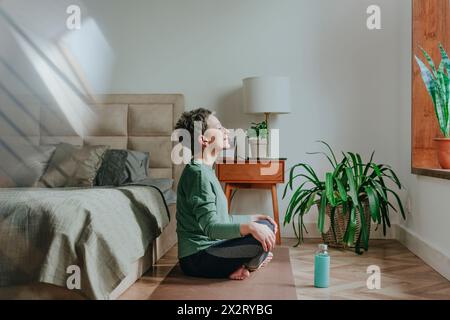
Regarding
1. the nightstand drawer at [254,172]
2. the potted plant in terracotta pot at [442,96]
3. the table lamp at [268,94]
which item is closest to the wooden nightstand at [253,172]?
the nightstand drawer at [254,172]

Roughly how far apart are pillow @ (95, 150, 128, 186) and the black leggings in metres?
0.97

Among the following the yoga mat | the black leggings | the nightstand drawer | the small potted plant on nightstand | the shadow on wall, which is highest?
the shadow on wall

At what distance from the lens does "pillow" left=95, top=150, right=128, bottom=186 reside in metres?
3.35

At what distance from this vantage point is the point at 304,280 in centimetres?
265

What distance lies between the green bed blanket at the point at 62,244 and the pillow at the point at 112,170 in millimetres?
1105

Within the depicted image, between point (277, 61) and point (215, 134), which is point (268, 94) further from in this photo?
point (215, 134)

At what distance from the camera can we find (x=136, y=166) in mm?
3535

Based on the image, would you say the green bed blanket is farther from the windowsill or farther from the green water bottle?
the windowsill

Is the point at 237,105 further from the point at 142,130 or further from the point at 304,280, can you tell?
the point at 304,280

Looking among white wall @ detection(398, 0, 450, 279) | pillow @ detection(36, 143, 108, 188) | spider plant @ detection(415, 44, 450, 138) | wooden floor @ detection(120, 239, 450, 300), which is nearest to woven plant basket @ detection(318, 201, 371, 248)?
wooden floor @ detection(120, 239, 450, 300)
